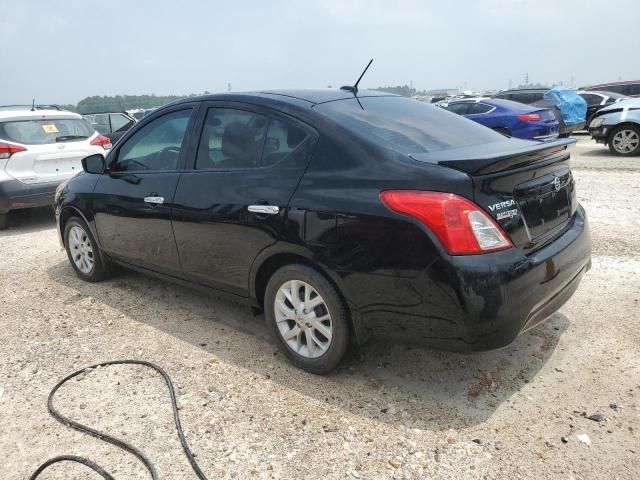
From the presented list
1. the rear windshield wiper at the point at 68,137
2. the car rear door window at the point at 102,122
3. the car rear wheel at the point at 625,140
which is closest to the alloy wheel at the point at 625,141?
the car rear wheel at the point at 625,140

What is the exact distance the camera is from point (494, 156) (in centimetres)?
270

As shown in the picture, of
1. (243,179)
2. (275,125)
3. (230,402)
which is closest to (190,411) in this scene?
(230,402)

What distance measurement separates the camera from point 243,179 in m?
3.39

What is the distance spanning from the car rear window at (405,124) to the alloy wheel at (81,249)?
292 cm

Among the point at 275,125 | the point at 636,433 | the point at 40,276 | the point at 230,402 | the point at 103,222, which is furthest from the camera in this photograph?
the point at 40,276

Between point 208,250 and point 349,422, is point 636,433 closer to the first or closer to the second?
point 349,422

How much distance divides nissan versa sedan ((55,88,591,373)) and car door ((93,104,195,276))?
2cm

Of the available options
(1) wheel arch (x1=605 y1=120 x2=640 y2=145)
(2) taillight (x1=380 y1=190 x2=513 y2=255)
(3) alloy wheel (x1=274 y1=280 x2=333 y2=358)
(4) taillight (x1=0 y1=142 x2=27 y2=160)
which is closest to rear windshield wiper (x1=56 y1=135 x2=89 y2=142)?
(4) taillight (x1=0 y1=142 x2=27 y2=160)

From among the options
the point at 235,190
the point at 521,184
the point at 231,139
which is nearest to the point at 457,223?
the point at 521,184

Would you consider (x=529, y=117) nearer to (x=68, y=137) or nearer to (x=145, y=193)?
(x=68, y=137)

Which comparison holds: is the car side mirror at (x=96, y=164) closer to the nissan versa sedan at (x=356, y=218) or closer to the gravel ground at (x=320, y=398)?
the nissan versa sedan at (x=356, y=218)

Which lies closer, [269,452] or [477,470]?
[477,470]

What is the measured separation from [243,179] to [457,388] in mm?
1808

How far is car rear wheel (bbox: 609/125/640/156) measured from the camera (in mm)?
11500
